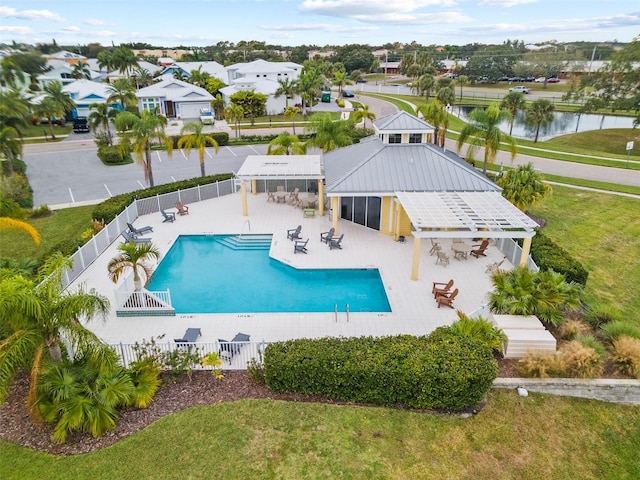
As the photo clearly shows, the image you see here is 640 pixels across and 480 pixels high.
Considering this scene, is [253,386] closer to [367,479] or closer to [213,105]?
[367,479]

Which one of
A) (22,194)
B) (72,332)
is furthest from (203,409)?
(22,194)

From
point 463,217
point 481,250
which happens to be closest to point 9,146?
point 463,217

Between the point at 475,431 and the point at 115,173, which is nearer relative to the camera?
Answer: the point at 475,431

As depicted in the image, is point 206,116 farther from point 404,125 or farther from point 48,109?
point 404,125

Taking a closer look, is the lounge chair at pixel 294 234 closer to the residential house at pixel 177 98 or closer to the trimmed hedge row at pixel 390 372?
the trimmed hedge row at pixel 390 372

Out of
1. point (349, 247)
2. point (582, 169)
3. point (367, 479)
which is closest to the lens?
point (367, 479)

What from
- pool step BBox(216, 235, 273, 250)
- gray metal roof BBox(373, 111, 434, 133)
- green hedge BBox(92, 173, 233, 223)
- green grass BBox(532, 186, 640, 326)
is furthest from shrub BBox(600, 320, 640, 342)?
green hedge BBox(92, 173, 233, 223)
